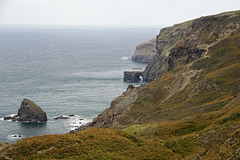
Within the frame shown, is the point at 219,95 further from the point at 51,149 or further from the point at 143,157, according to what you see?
the point at 51,149

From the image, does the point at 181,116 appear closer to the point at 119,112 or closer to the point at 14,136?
the point at 119,112

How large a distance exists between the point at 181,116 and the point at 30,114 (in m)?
75.7

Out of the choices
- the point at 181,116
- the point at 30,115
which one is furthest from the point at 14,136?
the point at 181,116

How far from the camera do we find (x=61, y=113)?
434 feet

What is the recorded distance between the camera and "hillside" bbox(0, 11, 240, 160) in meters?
36.7

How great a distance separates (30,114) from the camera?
124 meters

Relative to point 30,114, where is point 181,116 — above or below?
above

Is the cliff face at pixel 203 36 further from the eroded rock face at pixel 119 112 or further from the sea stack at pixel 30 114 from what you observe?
the sea stack at pixel 30 114

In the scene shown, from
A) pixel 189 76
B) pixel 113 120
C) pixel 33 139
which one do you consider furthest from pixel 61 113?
pixel 33 139

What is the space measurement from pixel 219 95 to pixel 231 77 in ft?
24.6

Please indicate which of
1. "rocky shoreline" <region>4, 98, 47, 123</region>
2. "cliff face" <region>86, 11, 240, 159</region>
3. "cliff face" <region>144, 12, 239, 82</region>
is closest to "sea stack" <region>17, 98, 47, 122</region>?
"rocky shoreline" <region>4, 98, 47, 123</region>

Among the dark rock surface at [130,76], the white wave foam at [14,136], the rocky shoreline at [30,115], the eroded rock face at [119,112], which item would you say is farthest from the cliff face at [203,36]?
the dark rock surface at [130,76]

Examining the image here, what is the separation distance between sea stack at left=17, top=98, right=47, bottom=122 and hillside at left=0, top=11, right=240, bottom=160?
37.5 m

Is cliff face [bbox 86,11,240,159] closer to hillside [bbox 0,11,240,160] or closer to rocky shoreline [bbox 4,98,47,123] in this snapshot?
hillside [bbox 0,11,240,160]
